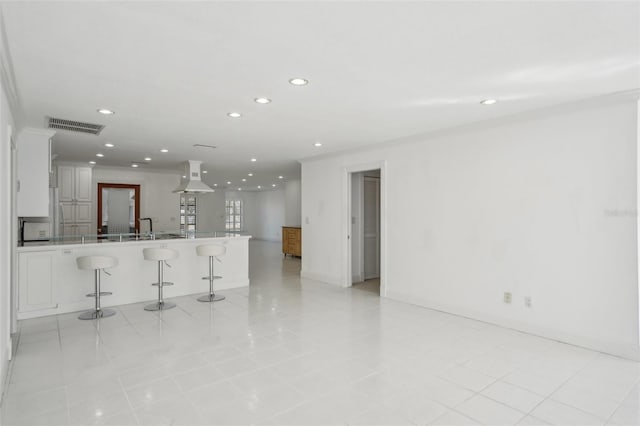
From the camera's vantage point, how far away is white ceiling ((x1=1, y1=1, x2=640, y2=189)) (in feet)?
6.55

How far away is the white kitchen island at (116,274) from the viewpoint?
475cm

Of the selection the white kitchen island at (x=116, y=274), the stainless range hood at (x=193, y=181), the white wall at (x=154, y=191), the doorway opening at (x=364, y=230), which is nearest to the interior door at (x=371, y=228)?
the doorway opening at (x=364, y=230)

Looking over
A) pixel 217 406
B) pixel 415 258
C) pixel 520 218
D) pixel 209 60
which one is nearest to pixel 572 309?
pixel 520 218

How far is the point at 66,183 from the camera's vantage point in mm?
7766

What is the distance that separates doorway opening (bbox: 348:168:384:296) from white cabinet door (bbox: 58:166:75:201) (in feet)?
19.7

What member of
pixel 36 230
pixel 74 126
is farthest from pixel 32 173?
pixel 36 230

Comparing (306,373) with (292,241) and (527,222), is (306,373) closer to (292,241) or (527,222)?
(527,222)

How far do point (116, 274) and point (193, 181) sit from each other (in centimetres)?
252

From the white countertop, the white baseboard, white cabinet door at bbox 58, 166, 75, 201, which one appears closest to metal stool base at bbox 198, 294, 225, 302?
the white countertop

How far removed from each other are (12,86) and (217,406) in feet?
10.3

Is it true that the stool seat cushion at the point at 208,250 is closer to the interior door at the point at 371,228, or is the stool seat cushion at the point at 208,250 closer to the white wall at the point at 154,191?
the interior door at the point at 371,228

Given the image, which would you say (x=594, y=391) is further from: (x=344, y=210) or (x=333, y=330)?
(x=344, y=210)

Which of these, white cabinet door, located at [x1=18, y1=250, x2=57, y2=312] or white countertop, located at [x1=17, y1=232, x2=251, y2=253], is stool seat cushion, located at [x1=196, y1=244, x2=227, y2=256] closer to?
white countertop, located at [x1=17, y1=232, x2=251, y2=253]

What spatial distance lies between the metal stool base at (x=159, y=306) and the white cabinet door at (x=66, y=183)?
163 inches
